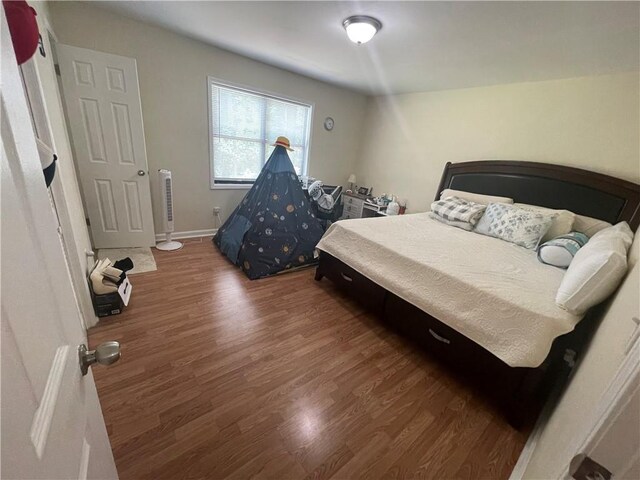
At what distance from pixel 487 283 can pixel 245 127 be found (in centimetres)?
343

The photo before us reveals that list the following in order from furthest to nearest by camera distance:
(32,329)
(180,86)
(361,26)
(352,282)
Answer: (180,86) → (352,282) → (361,26) → (32,329)

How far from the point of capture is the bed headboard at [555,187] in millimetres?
2279

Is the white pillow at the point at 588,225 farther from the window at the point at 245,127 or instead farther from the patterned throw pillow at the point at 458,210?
the window at the point at 245,127

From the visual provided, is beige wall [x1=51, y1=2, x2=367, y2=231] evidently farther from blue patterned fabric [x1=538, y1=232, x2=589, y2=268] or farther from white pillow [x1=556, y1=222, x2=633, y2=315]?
white pillow [x1=556, y1=222, x2=633, y2=315]

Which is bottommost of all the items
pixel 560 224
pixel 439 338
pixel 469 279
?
pixel 439 338

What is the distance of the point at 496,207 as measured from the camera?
8.89 feet

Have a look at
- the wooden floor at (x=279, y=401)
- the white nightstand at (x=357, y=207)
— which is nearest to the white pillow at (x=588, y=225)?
the wooden floor at (x=279, y=401)

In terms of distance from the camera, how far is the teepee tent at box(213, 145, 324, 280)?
281 centimetres

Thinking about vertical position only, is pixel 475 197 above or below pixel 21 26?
below

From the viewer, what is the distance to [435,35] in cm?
204

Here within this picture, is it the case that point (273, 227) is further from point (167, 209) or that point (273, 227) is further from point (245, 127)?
point (245, 127)

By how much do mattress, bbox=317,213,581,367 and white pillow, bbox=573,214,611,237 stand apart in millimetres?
657

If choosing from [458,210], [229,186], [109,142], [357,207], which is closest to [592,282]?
[458,210]

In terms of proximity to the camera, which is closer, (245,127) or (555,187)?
(555,187)
